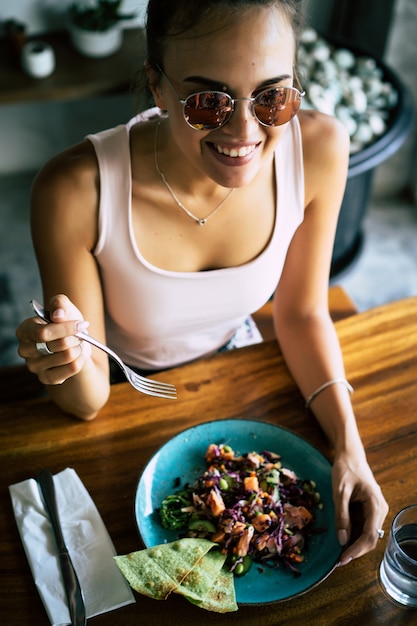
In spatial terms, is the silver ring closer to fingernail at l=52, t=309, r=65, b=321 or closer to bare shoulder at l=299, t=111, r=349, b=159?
fingernail at l=52, t=309, r=65, b=321

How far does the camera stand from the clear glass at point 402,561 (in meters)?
1.03

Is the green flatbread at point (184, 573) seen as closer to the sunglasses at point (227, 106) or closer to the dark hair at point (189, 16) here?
the sunglasses at point (227, 106)

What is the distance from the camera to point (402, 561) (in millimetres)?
1037

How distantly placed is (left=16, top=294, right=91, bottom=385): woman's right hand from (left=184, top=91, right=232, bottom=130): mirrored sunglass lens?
0.38m

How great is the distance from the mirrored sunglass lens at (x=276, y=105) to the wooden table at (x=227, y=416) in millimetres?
517

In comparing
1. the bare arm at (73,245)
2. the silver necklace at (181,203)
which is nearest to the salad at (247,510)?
the bare arm at (73,245)

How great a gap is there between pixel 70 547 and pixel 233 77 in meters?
0.82

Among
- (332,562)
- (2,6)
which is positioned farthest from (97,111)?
(332,562)

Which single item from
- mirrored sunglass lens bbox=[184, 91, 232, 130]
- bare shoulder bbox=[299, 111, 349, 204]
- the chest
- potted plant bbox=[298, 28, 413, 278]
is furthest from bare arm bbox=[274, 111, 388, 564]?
potted plant bbox=[298, 28, 413, 278]

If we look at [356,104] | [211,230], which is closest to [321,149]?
[211,230]

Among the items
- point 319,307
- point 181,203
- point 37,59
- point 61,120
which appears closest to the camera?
point 181,203

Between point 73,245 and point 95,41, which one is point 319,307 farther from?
point 95,41

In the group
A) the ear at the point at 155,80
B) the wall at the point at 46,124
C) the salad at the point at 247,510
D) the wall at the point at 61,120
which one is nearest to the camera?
the salad at the point at 247,510

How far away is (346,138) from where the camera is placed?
59.1 inches
